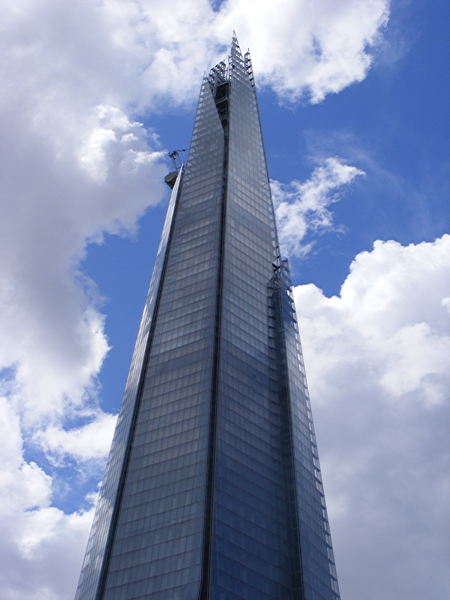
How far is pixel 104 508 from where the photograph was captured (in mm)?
129750

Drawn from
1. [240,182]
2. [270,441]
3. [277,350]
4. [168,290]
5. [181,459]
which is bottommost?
[181,459]

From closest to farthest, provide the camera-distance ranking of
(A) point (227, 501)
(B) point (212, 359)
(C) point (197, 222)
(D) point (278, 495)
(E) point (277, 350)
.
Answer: (A) point (227, 501)
(D) point (278, 495)
(B) point (212, 359)
(E) point (277, 350)
(C) point (197, 222)

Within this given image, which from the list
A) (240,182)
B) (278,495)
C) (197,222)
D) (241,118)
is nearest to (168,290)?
(197,222)

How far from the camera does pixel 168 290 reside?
156875 millimetres

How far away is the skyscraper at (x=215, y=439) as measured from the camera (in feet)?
370

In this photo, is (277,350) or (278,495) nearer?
(278,495)

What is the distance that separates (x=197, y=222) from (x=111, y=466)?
59.7 metres

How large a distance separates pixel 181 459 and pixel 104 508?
1825 centimetres

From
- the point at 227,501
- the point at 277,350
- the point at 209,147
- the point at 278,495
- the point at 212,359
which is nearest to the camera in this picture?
the point at 227,501

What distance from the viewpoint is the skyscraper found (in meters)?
113

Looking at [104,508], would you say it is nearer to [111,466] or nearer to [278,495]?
[111,466]

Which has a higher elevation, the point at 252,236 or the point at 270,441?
the point at 252,236

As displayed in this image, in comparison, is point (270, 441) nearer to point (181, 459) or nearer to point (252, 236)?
point (181, 459)

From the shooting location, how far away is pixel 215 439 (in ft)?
406
